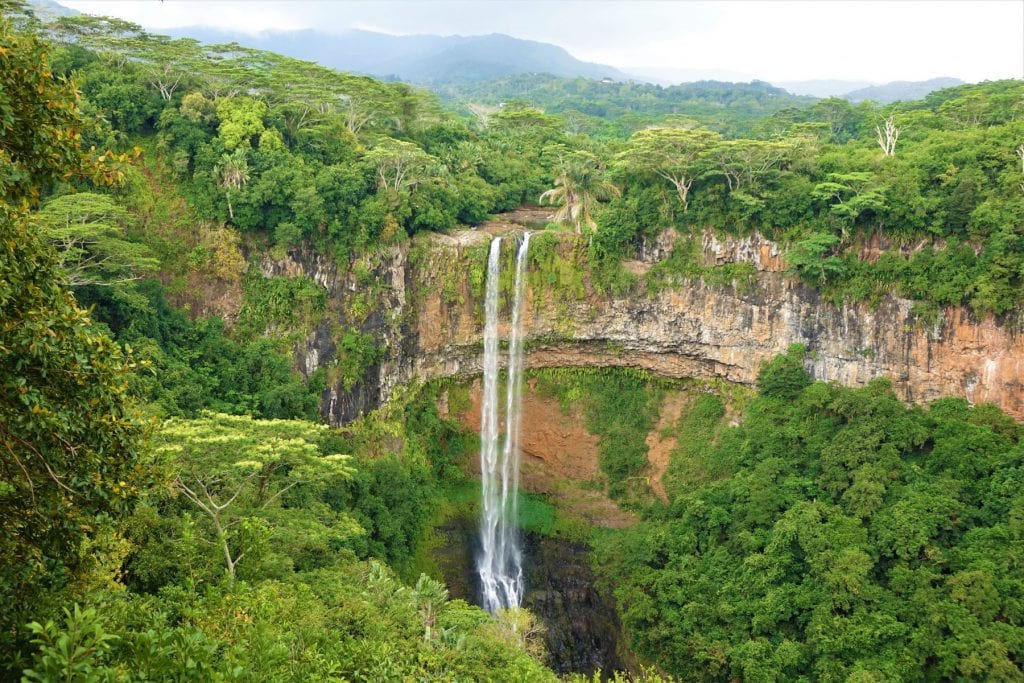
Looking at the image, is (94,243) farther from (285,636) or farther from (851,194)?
(851,194)

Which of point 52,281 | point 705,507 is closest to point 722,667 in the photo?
point 705,507

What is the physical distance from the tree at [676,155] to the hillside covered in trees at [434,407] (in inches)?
5.1

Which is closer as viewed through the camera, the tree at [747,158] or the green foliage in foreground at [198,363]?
the green foliage in foreground at [198,363]

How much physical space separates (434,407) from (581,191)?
9.72m

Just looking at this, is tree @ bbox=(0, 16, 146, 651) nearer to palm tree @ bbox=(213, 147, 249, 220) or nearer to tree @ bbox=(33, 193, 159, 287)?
tree @ bbox=(33, 193, 159, 287)

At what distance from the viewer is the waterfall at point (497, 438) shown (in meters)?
26.8

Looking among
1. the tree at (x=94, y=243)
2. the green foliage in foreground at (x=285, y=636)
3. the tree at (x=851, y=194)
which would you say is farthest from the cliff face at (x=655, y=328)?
the green foliage in foreground at (x=285, y=636)

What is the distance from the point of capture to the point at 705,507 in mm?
23516

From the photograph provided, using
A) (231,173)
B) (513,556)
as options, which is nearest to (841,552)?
(513,556)

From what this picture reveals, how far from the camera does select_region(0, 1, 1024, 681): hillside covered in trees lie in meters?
12.2

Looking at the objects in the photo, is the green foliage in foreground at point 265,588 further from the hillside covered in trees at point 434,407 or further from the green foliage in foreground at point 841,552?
the green foliage in foreground at point 841,552

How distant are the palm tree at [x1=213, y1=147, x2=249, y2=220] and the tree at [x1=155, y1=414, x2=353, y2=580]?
1120 cm

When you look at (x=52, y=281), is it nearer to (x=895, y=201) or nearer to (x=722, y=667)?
(x=722, y=667)

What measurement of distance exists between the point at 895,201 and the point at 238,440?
796 inches
